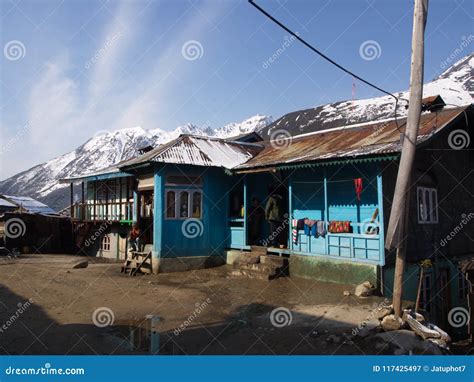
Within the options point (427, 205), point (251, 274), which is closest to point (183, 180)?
point (251, 274)

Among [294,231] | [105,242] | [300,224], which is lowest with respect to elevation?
[105,242]

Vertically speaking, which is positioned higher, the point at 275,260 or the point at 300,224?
the point at 300,224

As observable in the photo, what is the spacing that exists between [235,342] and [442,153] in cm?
1003

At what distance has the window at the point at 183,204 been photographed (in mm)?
13086

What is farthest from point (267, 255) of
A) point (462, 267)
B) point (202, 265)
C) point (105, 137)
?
point (105, 137)

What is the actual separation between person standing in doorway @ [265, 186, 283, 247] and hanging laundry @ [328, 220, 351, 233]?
204 cm

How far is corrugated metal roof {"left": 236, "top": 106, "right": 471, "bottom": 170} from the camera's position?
33.1 feet

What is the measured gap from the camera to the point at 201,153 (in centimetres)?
1422

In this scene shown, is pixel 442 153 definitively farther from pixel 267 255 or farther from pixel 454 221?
pixel 267 255

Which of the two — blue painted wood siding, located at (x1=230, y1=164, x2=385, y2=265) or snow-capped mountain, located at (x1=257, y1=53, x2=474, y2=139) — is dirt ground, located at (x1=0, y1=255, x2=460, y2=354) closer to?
blue painted wood siding, located at (x1=230, y1=164, x2=385, y2=265)

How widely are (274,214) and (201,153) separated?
3753 mm

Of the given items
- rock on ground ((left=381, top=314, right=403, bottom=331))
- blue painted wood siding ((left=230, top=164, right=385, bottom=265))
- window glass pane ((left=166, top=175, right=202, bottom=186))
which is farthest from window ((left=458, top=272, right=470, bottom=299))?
window glass pane ((left=166, top=175, right=202, bottom=186))

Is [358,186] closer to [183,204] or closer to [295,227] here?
[295,227]

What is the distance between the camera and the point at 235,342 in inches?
258
